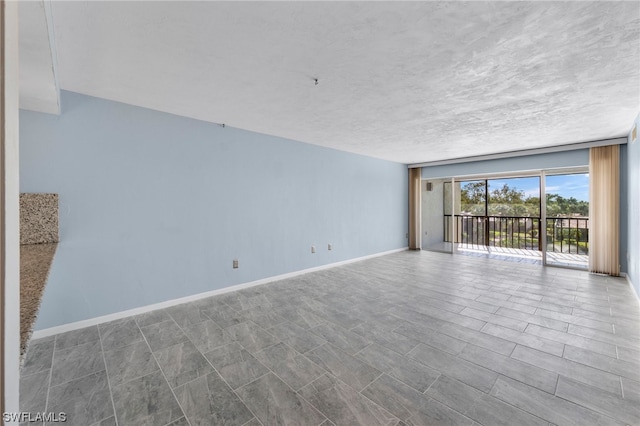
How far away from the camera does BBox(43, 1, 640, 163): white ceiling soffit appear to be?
165 centimetres

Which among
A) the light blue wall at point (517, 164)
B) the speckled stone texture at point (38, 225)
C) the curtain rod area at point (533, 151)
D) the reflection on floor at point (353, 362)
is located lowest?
the reflection on floor at point (353, 362)

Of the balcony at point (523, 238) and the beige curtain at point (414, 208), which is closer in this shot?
the balcony at point (523, 238)

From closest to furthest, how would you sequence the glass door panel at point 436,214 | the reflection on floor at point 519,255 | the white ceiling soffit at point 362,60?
the white ceiling soffit at point 362,60 < the reflection on floor at point 519,255 < the glass door panel at point 436,214

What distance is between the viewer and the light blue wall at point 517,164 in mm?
5000

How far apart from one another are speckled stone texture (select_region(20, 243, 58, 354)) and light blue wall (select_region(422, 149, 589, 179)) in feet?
23.2

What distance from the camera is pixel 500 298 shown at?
11.8 feet

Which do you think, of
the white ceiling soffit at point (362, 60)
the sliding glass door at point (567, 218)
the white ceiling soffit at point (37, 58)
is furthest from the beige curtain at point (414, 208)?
the white ceiling soffit at point (37, 58)

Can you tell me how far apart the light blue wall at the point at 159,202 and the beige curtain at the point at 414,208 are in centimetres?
332

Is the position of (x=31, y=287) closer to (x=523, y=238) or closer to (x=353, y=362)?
(x=353, y=362)

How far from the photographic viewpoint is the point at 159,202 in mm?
3305

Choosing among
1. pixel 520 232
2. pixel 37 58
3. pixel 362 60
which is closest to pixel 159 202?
pixel 37 58

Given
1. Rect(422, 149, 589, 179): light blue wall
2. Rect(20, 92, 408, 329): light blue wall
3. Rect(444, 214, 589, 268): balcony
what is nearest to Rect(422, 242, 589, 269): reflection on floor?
Rect(444, 214, 589, 268): balcony

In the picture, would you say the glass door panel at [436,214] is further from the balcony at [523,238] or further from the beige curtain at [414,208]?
the beige curtain at [414,208]

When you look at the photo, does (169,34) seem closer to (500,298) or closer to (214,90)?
(214,90)
